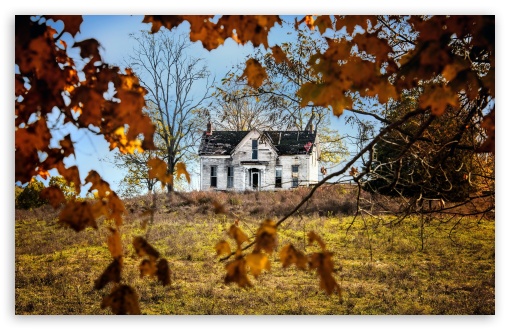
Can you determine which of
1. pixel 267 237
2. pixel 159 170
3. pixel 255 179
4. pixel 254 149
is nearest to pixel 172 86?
pixel 254 149

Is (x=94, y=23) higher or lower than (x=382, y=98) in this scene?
higher

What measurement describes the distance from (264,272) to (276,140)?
4.23 ft

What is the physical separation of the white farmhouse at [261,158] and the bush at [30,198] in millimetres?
1653

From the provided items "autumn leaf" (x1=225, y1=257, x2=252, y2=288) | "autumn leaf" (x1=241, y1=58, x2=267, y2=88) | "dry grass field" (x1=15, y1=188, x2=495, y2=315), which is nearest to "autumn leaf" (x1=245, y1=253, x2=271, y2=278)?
"autumn leaf" (x1=225, y1=257, x2=252, y2=288)

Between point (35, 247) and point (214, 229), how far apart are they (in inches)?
93.2

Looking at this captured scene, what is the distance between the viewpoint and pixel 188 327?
9.95 feet

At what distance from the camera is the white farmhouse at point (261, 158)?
436cm

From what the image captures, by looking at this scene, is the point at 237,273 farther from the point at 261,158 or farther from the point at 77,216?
the point at 261,158

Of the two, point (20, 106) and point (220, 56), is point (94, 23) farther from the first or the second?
point (20, 106)

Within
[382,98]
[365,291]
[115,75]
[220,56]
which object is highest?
[220,56]

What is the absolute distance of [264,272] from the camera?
4.84 metres

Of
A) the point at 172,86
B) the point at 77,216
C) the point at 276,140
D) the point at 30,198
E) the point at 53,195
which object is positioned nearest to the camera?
the point at 77,216

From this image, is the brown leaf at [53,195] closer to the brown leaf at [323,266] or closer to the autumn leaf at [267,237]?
the autumn leaf at [267,237]
